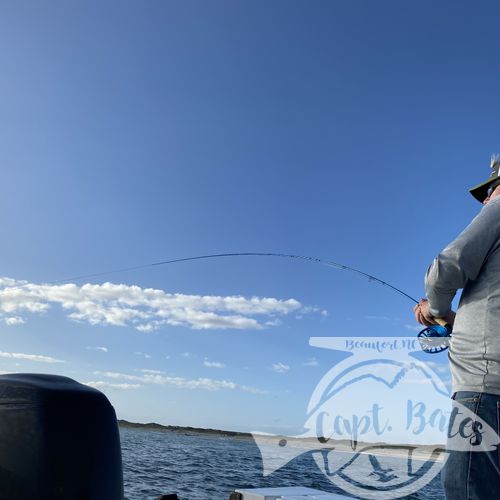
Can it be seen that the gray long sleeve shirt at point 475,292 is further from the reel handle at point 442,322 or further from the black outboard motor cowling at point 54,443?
the black outboard motor cowling at point 54,443

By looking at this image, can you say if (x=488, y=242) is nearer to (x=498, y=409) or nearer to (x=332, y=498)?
(x=498, y=409)

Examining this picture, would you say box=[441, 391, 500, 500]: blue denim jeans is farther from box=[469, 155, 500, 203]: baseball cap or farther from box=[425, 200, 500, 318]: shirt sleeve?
box=[469, 155, 500, 203]: baseball cap

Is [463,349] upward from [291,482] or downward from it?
upward

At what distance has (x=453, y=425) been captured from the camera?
188 cm

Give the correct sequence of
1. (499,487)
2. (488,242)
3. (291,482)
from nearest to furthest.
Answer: (499,487), (488,242), (291,482)

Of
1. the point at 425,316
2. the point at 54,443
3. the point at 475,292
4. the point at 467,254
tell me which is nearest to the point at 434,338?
the point at 425,316

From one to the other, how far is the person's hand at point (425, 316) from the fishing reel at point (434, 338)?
73 mm

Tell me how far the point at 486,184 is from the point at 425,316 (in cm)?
62

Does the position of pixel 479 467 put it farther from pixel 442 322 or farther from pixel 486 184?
pixel 486 184

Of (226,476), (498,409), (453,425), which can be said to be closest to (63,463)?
(453,425)

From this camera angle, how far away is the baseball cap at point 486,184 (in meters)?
2.17

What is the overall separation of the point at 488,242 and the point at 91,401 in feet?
5.98

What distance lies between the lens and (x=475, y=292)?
1.92m

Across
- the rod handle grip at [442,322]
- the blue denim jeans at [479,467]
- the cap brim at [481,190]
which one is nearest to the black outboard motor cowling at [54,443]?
the blue denim jeans at [479,467]
